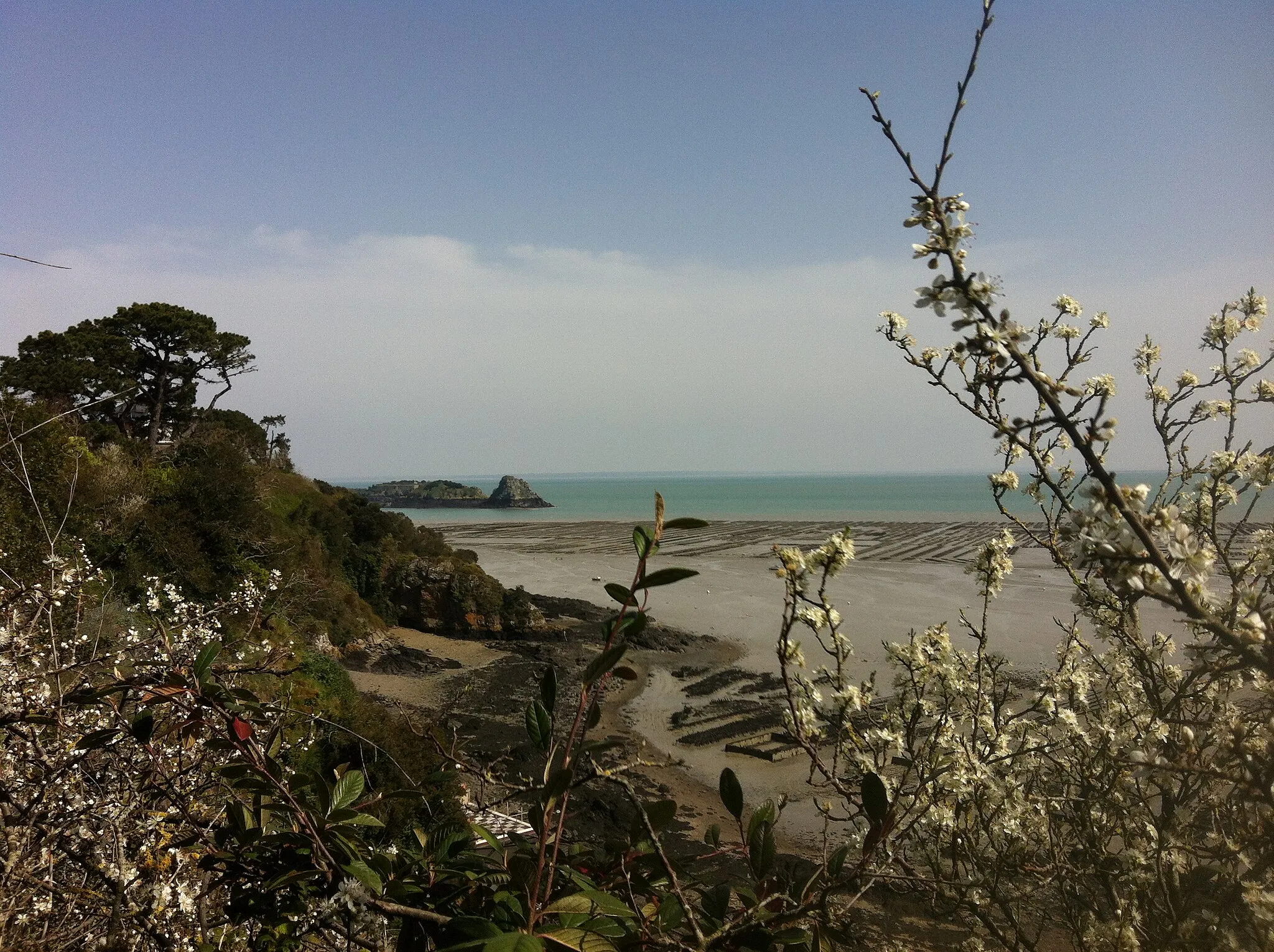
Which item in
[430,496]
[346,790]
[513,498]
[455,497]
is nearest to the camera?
[346,790]

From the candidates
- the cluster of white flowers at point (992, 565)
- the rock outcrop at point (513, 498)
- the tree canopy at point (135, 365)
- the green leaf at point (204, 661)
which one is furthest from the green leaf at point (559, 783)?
the rock outcrop at point (513, 498)

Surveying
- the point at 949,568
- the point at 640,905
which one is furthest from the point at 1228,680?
the point at 949,568

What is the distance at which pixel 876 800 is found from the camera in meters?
1.08

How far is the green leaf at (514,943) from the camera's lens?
80cm

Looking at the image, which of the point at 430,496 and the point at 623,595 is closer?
the point at 623,595

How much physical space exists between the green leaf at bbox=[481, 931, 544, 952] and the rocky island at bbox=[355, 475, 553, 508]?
273 ft

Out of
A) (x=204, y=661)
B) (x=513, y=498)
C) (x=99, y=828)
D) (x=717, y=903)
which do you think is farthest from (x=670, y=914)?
(x=513, y=498)

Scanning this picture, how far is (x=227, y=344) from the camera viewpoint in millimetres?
22344

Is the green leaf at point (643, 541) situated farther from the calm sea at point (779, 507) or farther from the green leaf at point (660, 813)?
the calm sea at point (779, 507)

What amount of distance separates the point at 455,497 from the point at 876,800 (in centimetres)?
9402

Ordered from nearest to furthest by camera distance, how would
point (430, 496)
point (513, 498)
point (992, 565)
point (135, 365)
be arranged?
point (992, 565) < point (135, 365) < point (513, 498) < point (430, 496)

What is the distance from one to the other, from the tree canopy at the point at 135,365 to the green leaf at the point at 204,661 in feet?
63.6

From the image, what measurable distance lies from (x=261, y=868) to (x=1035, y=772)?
3.21 meters

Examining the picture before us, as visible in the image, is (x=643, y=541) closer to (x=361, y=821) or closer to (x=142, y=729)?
(x=361, y=821)
